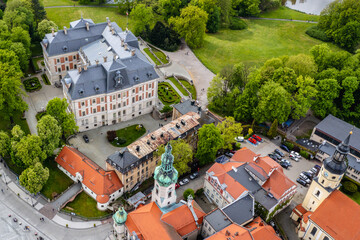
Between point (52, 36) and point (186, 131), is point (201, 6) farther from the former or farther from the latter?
point (186, 131)

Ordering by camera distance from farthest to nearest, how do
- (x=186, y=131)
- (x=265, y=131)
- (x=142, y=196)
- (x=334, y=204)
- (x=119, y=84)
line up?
(x=265, y=131)
(x=119, y=84)
(x=186, y=131)
(x=142, y=196)
(x=334, y=204)

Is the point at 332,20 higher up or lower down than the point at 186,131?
higher up

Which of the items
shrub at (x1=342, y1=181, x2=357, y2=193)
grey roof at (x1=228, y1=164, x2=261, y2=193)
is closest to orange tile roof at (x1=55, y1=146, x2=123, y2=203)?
grey roof at (x1=228, y1=164, x2=261, y2=193)

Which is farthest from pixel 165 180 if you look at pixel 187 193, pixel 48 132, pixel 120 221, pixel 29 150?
pixel 29 150


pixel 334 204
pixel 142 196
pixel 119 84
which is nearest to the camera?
pixel 334 204

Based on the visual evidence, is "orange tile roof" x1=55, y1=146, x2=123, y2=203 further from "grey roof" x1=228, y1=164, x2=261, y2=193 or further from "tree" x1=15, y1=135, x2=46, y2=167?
"grey roof" x1=228, y1=164, x2=261, y2=193

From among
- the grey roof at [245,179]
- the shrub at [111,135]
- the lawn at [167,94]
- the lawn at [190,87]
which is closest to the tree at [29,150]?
the shrub at [111,135]

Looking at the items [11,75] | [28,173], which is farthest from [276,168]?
[11,75]
